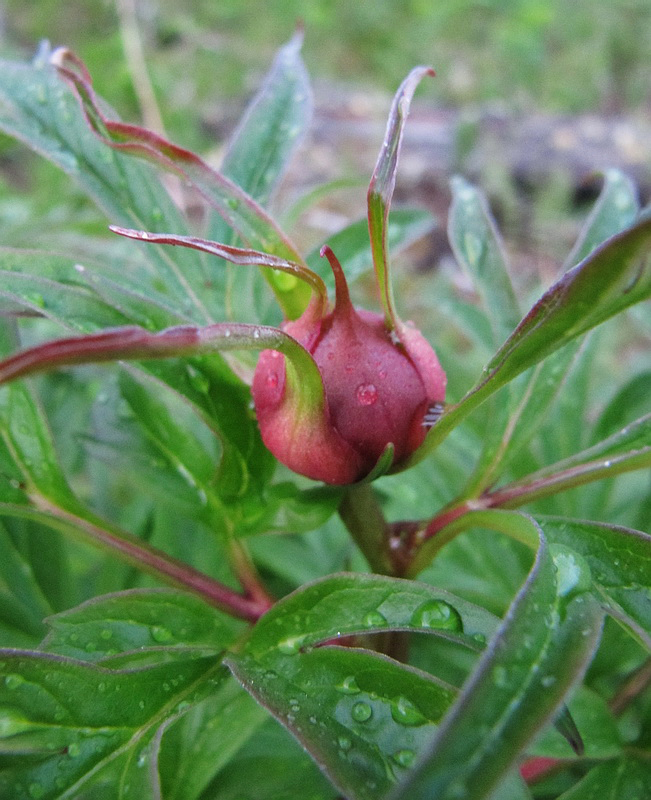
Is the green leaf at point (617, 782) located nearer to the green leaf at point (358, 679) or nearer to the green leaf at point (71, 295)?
the green leaf at point (358, 679)

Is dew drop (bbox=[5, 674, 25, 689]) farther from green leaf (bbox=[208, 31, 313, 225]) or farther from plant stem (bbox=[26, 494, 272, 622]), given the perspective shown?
green leaf (bbox=[208, 31, 313, 225])

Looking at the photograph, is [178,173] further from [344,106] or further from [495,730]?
[344,106]

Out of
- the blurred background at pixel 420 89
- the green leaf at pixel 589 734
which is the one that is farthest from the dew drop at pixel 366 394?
the blurred background at pixel 420 89

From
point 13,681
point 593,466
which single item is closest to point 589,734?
point 593,466

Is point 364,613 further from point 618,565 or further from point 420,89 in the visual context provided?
point 420,89

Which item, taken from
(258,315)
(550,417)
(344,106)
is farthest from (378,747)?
(344,106)

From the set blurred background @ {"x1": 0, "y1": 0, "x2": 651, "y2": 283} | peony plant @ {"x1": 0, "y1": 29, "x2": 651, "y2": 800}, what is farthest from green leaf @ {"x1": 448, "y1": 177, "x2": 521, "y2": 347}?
blurred background @ {"x1": 0, "y1": 0, "x2": 651, "y2": 283}
